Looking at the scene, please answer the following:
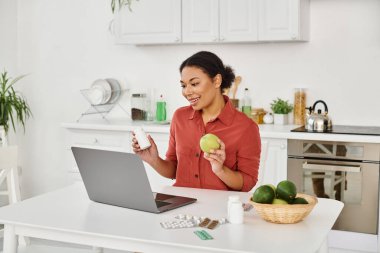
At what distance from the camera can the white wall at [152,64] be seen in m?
4.55

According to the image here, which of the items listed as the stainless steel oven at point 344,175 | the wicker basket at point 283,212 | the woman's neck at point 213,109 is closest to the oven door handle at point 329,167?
the stainless steel oven at point 344,175

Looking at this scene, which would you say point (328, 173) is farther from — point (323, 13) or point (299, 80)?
point (323, 13)

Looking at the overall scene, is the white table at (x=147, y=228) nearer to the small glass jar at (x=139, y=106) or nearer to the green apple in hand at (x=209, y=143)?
the green apple in hand at (x=209, y=143)

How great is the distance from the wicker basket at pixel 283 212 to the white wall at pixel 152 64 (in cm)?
271

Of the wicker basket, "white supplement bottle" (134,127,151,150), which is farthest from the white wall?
the wicker basket

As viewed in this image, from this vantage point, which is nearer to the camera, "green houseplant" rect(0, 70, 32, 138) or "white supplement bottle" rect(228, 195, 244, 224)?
"white supplement bottle" rect(228, 195, 244, 224)

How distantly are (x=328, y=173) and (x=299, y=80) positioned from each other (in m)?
0.92

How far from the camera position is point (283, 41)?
4.62 meters

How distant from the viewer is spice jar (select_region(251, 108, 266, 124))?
4734 mm

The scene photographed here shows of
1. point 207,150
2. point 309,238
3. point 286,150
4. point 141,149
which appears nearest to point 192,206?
point 207,150

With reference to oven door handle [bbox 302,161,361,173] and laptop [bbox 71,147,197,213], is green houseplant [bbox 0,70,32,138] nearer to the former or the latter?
oven door handle [bbox 302,161,361,173]

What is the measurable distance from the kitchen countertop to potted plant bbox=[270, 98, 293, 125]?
74mm

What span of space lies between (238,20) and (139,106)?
3.99ft

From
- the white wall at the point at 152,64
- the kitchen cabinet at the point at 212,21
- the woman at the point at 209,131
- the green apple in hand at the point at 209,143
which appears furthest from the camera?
the white wall at the point at 152,64
